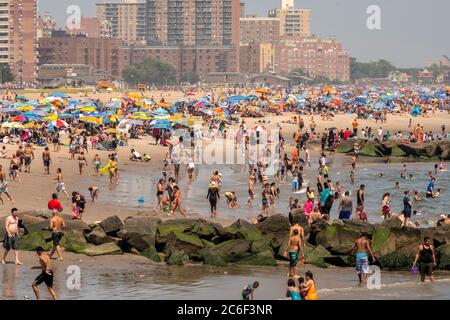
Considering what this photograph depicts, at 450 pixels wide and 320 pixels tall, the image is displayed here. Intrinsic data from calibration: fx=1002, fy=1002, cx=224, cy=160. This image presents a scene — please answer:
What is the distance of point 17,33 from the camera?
527ft

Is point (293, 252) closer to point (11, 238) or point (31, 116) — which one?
point (11, 238)

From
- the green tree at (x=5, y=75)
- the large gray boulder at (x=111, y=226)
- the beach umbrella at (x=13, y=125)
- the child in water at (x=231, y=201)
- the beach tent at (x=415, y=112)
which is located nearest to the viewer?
the large gray boulder at (x=111, y=226)

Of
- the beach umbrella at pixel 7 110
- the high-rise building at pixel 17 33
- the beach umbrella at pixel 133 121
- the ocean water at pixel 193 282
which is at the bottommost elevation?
the beach umbrella at pixel 133 121

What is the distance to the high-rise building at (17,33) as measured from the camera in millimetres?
159625

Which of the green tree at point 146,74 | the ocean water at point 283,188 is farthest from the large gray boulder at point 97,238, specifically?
the green tree at point 146,74

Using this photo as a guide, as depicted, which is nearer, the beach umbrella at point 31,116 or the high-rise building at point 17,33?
the beach umbrella at point 31,116

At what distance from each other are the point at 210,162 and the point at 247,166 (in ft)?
8.22

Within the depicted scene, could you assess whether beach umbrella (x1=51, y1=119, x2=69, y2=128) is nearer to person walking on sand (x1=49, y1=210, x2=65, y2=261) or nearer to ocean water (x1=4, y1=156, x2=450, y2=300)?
person walking on sand (x1=49, y1=210, x2=65, y2=261)

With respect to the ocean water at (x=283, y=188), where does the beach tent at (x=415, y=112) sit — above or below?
below

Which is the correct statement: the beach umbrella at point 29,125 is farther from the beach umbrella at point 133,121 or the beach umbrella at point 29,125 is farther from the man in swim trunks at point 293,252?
the man in swim trunks at point 293,252

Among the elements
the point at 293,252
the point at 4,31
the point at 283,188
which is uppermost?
the point at 4,31

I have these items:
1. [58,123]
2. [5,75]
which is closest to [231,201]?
[58,123]
